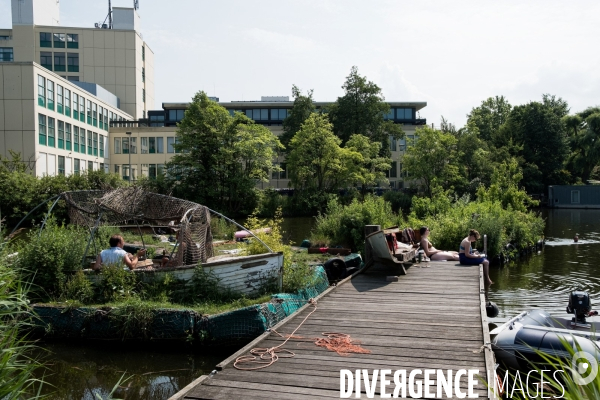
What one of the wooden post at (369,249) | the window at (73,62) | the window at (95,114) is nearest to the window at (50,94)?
the window at (95,114)

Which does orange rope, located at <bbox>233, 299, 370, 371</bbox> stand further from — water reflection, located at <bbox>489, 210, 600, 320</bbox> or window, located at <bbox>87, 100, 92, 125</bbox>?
window, located at <bbox>87, 100, 92, 125</bbox>

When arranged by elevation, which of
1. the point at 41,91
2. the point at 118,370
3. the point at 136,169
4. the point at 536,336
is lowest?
the point at 118,370

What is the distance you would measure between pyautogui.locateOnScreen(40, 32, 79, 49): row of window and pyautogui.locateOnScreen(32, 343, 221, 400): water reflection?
6426cm

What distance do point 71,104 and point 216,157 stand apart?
50.7ft

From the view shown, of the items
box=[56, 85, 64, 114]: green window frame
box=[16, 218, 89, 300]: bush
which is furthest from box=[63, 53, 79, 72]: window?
box=[16, 218, 89, 300]: bush

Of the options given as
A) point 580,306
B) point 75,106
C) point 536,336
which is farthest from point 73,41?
point 536,336

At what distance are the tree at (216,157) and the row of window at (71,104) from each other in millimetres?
10935

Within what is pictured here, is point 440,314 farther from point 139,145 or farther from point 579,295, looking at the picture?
point 139,145

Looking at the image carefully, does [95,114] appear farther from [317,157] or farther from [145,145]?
[317,157]

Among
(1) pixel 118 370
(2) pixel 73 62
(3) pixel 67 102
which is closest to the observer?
(1) pixel 118 370

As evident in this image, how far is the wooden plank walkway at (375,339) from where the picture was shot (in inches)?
259

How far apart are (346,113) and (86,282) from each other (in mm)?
52746

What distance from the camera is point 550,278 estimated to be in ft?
66.8

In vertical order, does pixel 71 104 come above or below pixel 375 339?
above
